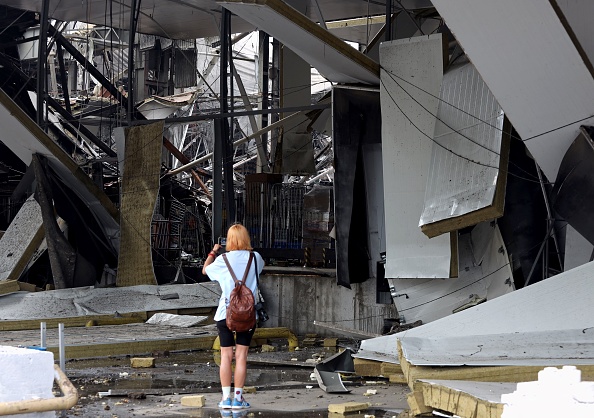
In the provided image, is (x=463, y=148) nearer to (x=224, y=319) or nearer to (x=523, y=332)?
(x=523, y=332)

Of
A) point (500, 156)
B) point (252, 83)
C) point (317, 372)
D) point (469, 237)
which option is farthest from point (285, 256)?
point (252, 83)

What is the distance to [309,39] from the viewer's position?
14.9 m

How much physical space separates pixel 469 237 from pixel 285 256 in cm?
535

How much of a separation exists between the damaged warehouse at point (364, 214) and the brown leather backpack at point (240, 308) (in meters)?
0.86

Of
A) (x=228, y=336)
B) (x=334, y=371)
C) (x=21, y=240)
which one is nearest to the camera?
(x=228, y=336)

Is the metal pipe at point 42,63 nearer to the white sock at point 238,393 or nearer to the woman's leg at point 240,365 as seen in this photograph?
the woman's leg at point 240,365

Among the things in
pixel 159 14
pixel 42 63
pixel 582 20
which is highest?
pixel 159 14

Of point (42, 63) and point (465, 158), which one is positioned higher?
point (42, 63)

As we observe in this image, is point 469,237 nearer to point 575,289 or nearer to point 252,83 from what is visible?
point 575,289

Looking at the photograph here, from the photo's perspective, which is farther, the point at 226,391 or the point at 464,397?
the point at 226,391

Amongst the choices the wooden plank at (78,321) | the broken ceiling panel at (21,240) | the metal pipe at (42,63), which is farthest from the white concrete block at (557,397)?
the metal pipe at (42,63)

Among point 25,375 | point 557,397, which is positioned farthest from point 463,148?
point 557,397

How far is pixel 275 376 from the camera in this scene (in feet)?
41.2

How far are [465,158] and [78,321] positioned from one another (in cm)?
767
